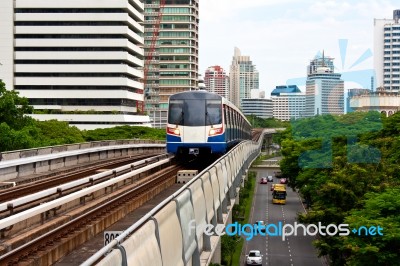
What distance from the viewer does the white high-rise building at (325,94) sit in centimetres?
13575

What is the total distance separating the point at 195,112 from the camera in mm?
30453

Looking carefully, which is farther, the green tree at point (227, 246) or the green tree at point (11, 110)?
the green tree at point (11, 110)

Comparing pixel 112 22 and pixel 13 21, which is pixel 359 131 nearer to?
pixel 112 22

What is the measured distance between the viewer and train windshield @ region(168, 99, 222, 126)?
30.5 m

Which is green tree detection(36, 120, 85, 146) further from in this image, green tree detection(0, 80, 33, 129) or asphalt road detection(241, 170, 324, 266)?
asphalt road detection(241, 170, 324, 266)

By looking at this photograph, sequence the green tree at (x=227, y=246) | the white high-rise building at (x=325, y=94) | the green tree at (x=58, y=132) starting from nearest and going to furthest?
1. the green tree at (x=227, y=246)
2. the green tree at (x=58, y=132)
3. the white high-rise building at (x=325, y=94)

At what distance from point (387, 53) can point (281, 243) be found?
154375 millimetres

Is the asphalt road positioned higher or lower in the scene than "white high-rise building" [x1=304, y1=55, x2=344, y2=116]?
lower

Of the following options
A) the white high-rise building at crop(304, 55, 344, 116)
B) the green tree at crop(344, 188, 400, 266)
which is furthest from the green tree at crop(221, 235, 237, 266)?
the white high-rise building at crop(304, 55, 344, 116)

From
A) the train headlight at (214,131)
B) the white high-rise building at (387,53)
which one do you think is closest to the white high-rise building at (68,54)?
the train headlight at (214,131)

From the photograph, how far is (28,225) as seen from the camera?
14641mm

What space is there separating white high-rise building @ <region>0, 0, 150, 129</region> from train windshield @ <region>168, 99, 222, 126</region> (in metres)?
63.5

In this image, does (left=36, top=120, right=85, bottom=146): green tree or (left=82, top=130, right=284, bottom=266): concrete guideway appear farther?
(left=36, top=120, right=85, bottom=146): green tree

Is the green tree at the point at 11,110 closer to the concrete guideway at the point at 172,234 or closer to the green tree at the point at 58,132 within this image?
the green tree at the point at 58,132
